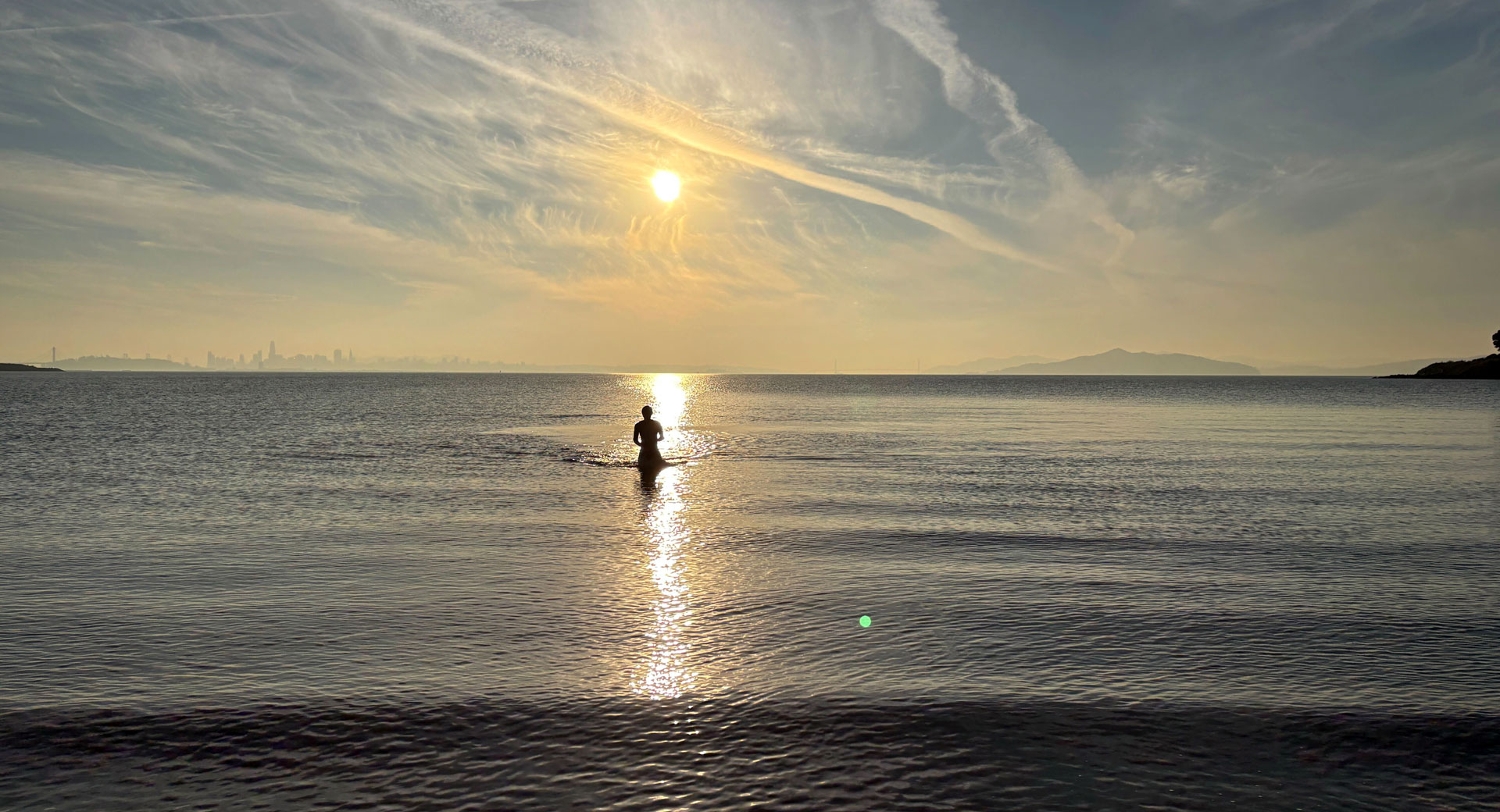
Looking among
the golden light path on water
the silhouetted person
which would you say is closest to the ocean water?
the golden light path on water

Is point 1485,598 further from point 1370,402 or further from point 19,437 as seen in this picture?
point 1370,402

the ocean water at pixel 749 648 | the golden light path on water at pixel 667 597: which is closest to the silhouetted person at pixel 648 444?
the golden light path on water at pixel 667 597

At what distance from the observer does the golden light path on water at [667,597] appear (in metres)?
9.52

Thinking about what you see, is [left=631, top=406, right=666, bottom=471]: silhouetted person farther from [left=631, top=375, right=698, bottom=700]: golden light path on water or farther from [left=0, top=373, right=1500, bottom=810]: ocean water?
[left=0, top=373, right=1500, bottom=810]: ocean water

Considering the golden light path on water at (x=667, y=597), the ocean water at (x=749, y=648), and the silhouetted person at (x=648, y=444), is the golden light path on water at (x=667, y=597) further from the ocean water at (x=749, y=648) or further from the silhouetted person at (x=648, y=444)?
the silhouetted person at (x=648, y=444)

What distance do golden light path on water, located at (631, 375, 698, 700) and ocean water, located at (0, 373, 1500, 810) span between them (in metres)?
0.09

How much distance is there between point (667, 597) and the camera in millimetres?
13547

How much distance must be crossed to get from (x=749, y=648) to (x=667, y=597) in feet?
9.73

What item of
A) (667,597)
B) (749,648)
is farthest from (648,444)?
(749,648)

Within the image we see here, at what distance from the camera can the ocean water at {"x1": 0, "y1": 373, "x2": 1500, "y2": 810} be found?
7.27 metres

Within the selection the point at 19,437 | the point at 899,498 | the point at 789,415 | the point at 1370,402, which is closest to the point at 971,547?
the point at 899,498

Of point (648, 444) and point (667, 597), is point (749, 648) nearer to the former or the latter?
point (667, 597)

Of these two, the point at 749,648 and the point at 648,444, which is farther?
the point at 648,444

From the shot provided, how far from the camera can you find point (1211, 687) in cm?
941
